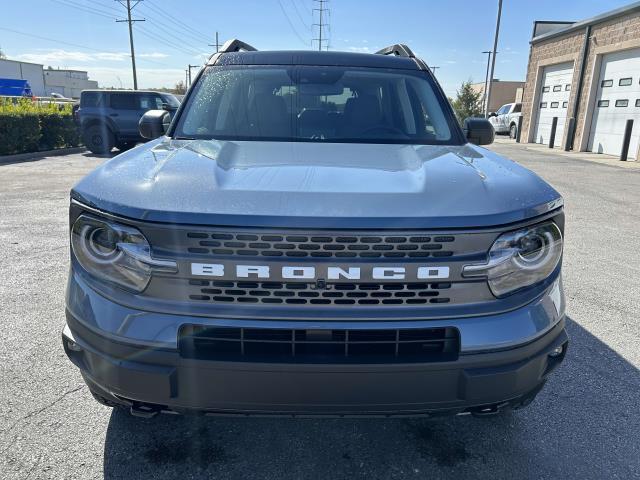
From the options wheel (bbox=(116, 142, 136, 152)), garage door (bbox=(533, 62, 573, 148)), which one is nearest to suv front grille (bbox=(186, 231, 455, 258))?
wheel (bbox=(116, 142, 136, 152))

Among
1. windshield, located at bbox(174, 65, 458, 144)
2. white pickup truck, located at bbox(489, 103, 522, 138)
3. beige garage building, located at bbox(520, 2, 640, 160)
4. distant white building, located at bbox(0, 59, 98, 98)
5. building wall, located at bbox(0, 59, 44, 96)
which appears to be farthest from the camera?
distant white building, located at bbox(0, 59, 98, 98)

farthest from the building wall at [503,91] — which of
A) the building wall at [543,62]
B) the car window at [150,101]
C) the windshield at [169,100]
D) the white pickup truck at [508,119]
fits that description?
the car window at [150,101]

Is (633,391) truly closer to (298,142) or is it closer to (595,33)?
(298,142)

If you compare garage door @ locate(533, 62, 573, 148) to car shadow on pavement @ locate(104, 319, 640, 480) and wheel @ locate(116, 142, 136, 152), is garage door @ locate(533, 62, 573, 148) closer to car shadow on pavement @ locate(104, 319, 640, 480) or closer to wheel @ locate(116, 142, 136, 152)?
wheel @ locate(116, 142, 136, 152)

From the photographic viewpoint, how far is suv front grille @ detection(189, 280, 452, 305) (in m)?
1.66

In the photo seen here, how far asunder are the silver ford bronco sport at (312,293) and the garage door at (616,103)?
17033mm

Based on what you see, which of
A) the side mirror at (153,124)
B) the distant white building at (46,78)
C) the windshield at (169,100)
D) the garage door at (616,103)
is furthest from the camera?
the distant white building at (46,78)

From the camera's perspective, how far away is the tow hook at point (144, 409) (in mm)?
1831

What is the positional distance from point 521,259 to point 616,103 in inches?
726

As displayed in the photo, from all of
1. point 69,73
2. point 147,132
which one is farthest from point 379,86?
point 69,73

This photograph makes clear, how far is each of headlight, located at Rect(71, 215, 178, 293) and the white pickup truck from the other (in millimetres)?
27463

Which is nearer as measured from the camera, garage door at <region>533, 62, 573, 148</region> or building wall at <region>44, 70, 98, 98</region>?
garage door at <region>533, 62, 573, 148</region>

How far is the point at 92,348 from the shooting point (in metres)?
1.74

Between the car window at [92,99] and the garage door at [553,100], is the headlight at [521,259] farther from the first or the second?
the garage door at [553,100]
